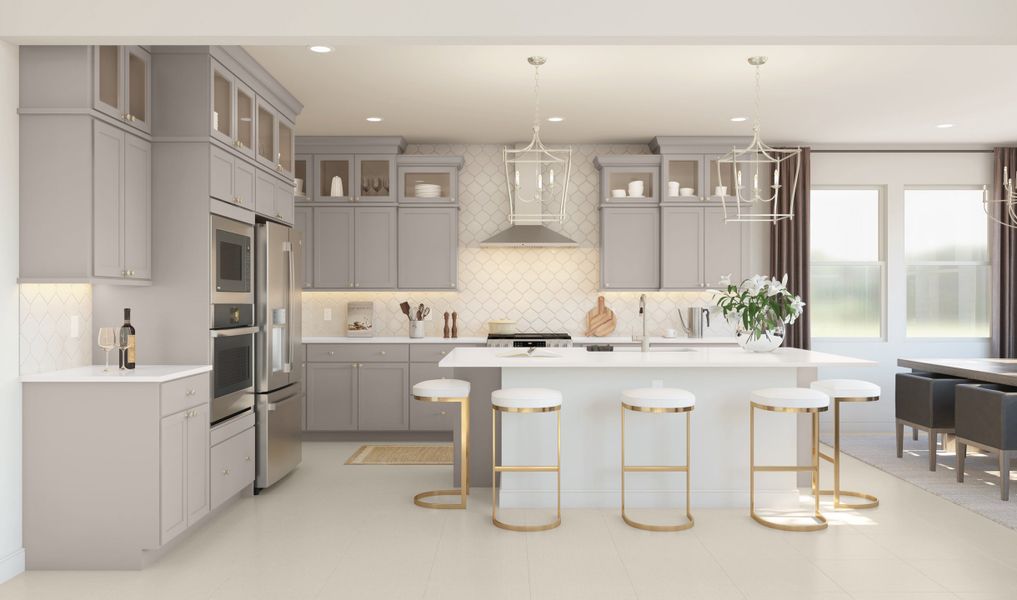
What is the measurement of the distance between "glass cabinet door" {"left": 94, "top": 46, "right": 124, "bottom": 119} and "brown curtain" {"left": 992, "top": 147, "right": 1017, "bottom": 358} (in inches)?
301

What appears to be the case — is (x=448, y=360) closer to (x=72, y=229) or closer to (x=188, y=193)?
(x=188, y=193)

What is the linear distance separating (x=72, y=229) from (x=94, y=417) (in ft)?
2.93

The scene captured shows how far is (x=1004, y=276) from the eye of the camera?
723cm

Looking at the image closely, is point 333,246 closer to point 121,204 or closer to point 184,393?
point 121,204

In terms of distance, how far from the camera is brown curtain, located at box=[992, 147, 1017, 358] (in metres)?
7.21

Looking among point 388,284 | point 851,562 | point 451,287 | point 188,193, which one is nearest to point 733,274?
point 451,287

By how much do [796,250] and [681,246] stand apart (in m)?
1.21

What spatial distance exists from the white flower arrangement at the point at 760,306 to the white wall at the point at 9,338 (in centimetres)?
386

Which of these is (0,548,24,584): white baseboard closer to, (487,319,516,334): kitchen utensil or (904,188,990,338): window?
(487,319,516,334): kitchen utensil

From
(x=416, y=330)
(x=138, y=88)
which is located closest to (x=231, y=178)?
(x=138, y=88)

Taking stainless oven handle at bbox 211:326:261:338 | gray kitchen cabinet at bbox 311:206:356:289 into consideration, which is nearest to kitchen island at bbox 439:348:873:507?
stainless oven handle at bbox 211:326:261:338

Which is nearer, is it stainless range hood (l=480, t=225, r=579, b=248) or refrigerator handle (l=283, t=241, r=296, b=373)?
refrigerator handle (l=283, t=241, r=296, b=373)

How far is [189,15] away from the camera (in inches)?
126

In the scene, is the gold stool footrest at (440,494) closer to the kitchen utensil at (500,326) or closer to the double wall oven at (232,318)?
the double wall oven at (232,318)
